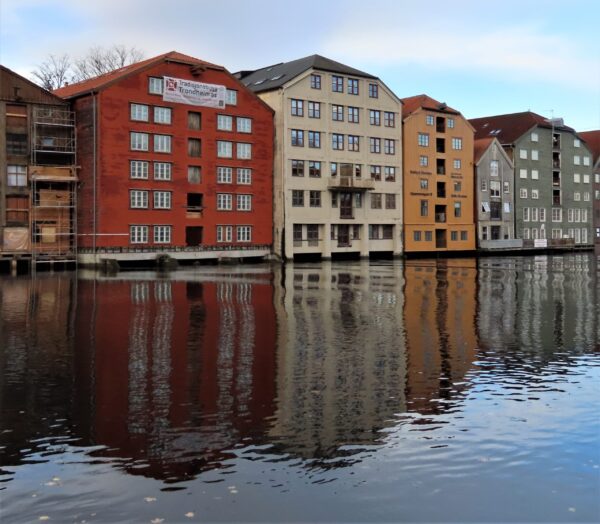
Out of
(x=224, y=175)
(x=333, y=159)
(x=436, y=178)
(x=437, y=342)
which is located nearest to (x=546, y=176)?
(x=436, y=178)

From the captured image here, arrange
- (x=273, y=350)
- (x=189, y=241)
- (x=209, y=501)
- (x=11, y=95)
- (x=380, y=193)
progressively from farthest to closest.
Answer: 1. (x=380, y=193)
2. (x=189, y=241)
3. (x=11, y=95)
4. (x=273, y=350)
5. (x=209, y=501)

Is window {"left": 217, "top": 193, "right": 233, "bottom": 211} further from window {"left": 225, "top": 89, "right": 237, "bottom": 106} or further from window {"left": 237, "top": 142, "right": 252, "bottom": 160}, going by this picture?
window {"left": 225, "top": 89, "right": 237, "bottom": 106}

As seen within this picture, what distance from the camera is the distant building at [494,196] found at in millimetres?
96812

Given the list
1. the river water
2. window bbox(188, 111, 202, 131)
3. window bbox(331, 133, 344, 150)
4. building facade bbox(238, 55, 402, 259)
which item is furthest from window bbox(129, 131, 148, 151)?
the river water

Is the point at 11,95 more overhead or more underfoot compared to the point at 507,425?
more overhead

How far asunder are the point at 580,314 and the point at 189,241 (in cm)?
4682

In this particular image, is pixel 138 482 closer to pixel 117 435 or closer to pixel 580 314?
pixel 117 435

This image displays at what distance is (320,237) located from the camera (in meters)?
78.4

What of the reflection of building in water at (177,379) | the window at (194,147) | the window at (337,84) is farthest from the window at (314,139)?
the reflection of building in water at (177,379)

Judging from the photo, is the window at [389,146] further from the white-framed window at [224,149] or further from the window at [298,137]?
the white-framed window at [224,149]

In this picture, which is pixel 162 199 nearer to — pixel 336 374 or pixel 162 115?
pixel 162 115

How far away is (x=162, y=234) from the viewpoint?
65062 millimetres

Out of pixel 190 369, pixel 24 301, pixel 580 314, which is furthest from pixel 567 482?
pixel 24 301

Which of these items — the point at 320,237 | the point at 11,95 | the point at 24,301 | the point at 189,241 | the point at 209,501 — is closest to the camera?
the point at 209,501
